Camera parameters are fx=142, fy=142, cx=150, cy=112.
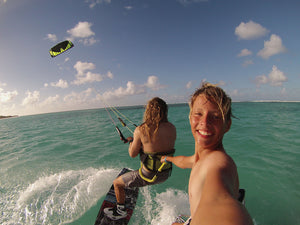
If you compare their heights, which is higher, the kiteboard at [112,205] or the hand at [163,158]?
the hand at [163,158]

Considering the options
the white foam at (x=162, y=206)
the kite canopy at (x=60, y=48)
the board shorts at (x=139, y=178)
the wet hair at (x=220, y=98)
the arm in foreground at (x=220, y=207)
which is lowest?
the white foam at (x=162, y=206)

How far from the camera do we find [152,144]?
129 inches

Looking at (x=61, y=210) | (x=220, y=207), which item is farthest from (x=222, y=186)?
(x=61, y=210)

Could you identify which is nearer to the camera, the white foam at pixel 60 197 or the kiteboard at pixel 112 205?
the kiteboard at pixel 112 205

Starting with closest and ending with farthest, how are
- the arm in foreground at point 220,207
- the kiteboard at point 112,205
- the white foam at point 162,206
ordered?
the arm in foreground at point 220,207 < the kiteboard at point 112,205 < the white foam at point 162,206

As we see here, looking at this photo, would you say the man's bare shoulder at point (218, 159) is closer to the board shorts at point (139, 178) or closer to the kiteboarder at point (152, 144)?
the kiteboarder at point (152, 144)

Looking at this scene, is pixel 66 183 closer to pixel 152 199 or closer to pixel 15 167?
pixel 152 199

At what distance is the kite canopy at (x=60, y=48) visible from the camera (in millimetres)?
9743

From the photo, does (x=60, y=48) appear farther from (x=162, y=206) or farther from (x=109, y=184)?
(x=162, y=206)

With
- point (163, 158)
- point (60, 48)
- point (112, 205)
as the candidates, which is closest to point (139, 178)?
point (163, 158)

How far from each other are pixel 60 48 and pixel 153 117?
10605 mm

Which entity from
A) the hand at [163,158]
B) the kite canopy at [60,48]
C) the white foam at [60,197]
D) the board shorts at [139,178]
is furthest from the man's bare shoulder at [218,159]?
the kite canopy at [60,48]

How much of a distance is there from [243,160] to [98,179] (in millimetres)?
7499

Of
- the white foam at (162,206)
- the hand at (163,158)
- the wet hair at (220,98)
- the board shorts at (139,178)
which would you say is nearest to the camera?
the wet hair at (220,98)
